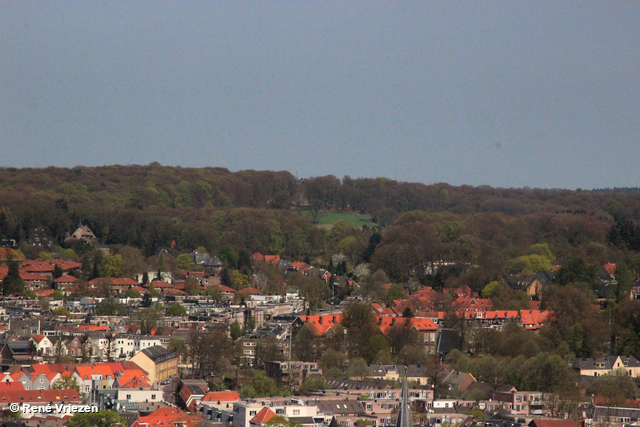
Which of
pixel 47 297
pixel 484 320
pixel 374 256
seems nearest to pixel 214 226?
pixel 374 256

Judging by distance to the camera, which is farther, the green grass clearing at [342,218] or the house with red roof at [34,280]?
the green grass clearing at [342,218]

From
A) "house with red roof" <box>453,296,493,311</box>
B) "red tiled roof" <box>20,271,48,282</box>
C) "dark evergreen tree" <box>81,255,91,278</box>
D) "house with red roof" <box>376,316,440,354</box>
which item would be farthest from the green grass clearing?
"house with red roof" <box>376,316,440,354</box>

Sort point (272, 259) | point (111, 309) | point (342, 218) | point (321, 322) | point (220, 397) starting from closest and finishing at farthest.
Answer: point (220, 397), point (321, 322), point (111, 309), point (272, 259), point (342, 218)

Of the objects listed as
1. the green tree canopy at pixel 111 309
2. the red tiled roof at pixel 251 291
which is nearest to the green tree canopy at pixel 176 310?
the green tree canopy at pixel 111 309

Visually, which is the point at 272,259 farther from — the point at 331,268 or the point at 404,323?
the point at 404,323

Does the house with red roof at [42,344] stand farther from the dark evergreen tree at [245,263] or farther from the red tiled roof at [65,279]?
the dark evergreen tree at [245,263]

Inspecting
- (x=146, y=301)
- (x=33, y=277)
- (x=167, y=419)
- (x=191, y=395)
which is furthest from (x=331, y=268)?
(x=167, y=419)

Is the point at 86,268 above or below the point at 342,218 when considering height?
below

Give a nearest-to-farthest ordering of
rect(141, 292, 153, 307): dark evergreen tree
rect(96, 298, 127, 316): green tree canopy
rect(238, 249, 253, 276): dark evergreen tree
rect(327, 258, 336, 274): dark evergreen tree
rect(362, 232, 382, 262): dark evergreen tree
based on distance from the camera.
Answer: rect(96, 298, 127, 316): green tree canopy → rect(141, 292, 153, 307): dark evergreen tree → rect(238, 249, 253, 276): dark evergreen tree → rect(327, 258, 336, 274): dark evergreen tree → rect(362, 232, 382, 262): dark evergreen tree

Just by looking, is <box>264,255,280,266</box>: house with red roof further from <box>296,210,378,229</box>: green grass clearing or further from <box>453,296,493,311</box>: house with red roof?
<box>296,210,378,229</box>: green grass clearing
